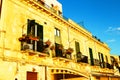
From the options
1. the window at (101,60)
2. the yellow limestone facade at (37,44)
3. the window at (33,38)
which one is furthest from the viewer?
the window at (101,60)

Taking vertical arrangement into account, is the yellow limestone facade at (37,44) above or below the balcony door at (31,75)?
above

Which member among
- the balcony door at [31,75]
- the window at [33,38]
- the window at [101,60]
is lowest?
the balcony door at [31,75]

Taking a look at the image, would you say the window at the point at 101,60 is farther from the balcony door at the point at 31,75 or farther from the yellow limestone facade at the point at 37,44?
the balcony door at the point at 31,75

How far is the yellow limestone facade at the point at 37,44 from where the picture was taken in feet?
41.7

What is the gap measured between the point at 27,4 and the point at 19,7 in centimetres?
106

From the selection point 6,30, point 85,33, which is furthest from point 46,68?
point 85,33

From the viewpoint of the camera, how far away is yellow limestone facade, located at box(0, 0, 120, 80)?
41.7 ft

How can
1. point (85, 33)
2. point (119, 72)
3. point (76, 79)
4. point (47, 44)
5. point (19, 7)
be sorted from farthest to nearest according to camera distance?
point (119, 72), point (85, 33), point (76, 79), point (47, 44), point (19, 7)

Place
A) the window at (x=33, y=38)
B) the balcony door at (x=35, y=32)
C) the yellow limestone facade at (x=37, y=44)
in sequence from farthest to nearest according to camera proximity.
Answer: the balcony door at (x=35, y=32) → the window at (x=33, y=38) → the yellow limestone facade at (x=37, y=44)

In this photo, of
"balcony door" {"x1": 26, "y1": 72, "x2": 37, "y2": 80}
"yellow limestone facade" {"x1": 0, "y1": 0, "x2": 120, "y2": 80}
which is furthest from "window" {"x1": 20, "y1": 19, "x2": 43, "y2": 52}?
"balcony door" {"x1": 26, "y1": 72, "x2": 37, "y2": 80}

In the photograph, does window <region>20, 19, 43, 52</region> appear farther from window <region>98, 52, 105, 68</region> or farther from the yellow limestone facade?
window <region>98, 52, 105, 68</region>

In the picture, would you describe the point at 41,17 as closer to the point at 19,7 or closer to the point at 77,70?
the point at 19,7

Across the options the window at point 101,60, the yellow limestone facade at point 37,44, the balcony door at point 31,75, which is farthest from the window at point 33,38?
the window at point 101,60

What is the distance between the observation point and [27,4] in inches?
607
